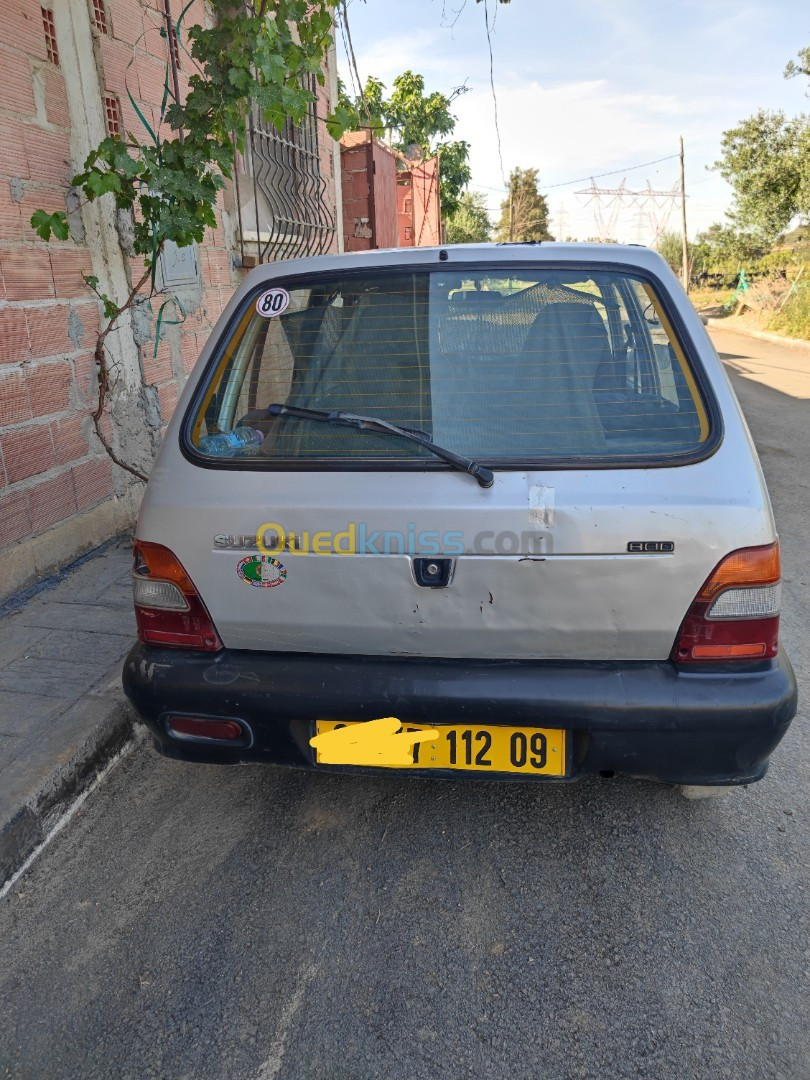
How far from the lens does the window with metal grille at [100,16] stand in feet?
14.4

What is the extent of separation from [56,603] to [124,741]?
1.23 meters

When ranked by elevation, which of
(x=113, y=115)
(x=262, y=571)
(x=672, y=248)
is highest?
(x=113, y=115)

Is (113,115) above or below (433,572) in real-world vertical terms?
above

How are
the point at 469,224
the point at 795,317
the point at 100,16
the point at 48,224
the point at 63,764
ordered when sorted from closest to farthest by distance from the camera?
1. the point at 63,764
2. the point at 48,224
3. the point at 100,16
4. the point at 795,317
5. the point at 469,224

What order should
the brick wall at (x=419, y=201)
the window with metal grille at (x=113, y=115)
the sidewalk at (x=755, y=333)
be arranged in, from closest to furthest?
the window with metal grille at (x=113, y=115), the brick wall at (x=419, y=201), the sidewalk at (x=755, y=333)

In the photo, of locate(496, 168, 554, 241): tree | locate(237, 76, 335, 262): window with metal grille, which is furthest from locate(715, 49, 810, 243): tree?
locate(496, 168, 554, 241): tree

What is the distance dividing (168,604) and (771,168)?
24.3 metres

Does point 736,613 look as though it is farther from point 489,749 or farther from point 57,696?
point 57,696

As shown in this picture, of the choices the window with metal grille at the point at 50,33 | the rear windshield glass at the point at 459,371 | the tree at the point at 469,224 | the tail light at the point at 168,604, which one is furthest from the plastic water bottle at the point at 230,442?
the tree at the point at 469,224

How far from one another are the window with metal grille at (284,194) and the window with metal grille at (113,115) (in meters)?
1.43

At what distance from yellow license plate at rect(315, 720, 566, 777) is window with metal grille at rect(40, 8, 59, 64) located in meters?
3.87

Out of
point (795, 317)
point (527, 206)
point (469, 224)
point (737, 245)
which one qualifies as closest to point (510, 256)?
point (795, 317)

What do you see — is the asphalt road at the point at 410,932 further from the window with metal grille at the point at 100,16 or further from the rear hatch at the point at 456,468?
the window with metal grille at the point at 100,16

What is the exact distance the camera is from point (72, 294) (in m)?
4.28
